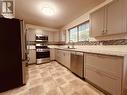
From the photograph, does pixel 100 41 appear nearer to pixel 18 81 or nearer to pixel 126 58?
pixel 126 58

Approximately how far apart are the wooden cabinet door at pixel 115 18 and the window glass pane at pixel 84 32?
1256 millimetres

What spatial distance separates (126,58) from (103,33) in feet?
2.87

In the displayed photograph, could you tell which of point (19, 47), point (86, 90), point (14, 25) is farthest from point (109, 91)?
point (14, 25)

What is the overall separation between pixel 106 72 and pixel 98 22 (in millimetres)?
1317

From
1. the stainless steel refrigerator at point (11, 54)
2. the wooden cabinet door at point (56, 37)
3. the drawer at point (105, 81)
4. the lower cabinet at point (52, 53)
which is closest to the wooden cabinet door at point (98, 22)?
the drawer at point (105, 81)

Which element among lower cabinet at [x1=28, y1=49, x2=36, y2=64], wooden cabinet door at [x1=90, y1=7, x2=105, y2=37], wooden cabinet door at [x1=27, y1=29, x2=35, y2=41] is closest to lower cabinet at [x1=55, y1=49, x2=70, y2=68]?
wooden cabinet door at [x1=90, y1=7, x2=105, y2=37]

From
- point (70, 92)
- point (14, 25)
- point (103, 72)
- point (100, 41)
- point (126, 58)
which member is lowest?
point (70, 92)

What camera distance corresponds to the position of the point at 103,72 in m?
1.65

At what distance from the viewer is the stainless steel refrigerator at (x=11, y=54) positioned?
1787mm

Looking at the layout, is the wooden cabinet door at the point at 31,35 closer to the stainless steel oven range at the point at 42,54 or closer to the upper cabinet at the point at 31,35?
the upper cabinet at the point at 31,35

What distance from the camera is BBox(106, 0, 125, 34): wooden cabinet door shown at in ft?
5.22

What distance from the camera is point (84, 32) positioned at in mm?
3303

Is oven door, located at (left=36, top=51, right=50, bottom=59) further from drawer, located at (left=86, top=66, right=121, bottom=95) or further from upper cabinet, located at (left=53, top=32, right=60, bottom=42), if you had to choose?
drawer, located at (left=86, top=66, right=121, bottom=95)

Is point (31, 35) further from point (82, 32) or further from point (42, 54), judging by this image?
point (82, 32)
